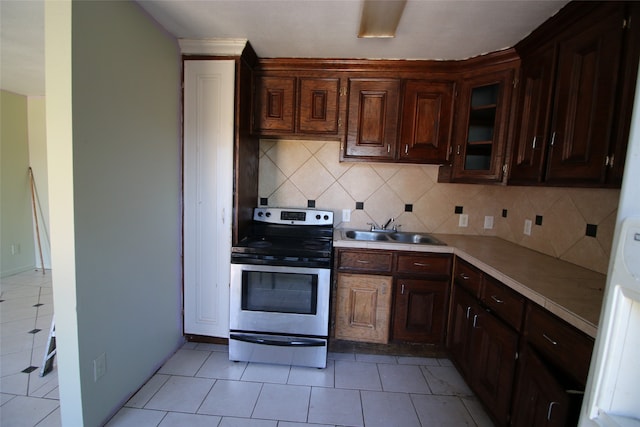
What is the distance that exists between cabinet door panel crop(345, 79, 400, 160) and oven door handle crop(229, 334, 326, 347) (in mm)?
1485

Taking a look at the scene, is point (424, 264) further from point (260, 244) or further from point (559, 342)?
point (260, 244)

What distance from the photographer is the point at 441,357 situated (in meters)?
2.27

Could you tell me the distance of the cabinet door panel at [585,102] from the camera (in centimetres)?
125

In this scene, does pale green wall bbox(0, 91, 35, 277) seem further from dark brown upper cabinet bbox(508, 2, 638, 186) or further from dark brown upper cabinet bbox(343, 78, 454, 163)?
dark brown upper cabinet bbox(508, 2, 638, 186)

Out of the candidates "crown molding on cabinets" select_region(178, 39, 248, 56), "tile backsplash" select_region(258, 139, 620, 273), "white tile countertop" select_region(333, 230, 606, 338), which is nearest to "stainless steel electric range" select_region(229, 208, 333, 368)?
"white tile countertop" select_region(333, 230, 606, 338)

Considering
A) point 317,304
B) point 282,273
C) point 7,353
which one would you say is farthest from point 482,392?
point 7,353

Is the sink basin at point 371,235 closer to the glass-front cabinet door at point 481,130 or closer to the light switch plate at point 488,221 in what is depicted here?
the glass-front cabinet door at point 481,130

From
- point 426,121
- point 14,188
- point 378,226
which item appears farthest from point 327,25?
point 14,188

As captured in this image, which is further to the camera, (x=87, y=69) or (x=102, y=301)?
(x=102, y=301)

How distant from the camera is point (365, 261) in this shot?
2.20 m

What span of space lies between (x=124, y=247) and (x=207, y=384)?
3.41 feet

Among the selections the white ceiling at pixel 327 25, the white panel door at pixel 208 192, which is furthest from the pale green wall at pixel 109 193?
the white ceiling at pixel 327 25

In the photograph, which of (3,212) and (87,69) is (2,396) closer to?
(87,69)

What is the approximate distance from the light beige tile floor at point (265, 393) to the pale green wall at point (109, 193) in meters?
0.23
